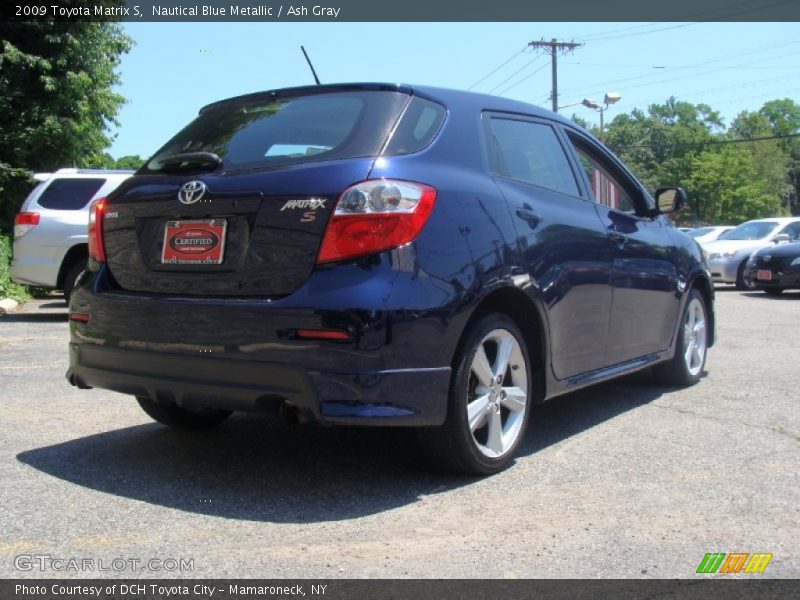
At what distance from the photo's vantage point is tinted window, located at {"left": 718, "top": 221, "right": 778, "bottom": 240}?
1783 centimetres

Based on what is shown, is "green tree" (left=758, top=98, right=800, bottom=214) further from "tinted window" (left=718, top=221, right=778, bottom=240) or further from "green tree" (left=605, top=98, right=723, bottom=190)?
"tinted window" (left=718, top=221, right=778, bottom=240)

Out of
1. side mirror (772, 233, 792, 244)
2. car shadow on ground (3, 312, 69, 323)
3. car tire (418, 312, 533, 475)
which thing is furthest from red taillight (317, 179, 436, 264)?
side mirror (772, 233, 792, 244)

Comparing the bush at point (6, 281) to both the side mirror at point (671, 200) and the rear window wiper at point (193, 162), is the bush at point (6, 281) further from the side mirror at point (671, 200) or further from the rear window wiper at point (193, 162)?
the side mirror at point (671, 200)

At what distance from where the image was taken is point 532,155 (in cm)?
442

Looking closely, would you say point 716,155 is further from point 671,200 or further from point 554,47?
point 671,200

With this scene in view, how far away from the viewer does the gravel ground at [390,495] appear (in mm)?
2859

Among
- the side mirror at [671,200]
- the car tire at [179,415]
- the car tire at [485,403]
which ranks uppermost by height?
the side mirror at [671,200]

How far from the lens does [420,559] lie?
2.84m

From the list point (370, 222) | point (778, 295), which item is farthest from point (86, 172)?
point (778, 295)

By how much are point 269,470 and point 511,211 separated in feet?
5.25

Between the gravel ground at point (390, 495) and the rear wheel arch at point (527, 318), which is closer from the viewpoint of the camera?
the gravel ground at point (390, 495)

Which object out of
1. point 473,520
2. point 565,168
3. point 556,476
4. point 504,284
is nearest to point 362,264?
point 504,284

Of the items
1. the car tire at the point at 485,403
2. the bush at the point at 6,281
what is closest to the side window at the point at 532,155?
the car tire at the point at 485,403

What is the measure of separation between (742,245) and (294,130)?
15416 millimetres
